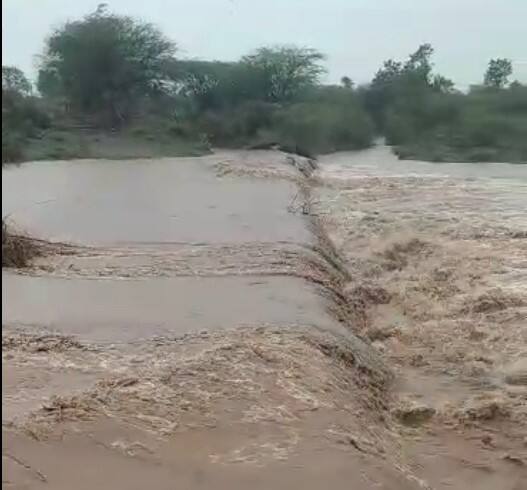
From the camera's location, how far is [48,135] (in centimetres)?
2517

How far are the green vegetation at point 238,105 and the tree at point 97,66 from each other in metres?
0.04

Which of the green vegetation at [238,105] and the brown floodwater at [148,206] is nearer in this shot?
the brown floodwater at [148,206]

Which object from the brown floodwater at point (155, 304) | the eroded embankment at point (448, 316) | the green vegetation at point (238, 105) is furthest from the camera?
the green vegetation at point (238, 105)

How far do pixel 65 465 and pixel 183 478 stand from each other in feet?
1.91

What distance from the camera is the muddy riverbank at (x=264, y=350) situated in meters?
4.61

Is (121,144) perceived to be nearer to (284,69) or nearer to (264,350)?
(284,69)

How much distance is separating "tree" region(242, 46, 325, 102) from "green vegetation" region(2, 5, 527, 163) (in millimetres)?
55

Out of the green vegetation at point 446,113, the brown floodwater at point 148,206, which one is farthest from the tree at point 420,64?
the brown floodwater at point 148,206

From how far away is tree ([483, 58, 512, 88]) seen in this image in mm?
33594

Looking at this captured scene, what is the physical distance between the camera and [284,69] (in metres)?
35.2

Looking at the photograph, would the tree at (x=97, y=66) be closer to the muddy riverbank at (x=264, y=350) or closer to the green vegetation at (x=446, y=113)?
the green vegetation at (x=446, y=113)

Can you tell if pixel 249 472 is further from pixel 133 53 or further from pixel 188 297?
pixel 133 53

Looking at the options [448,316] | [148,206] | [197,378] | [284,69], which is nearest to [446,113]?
[284,69]

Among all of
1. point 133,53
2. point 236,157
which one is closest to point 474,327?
point 236,157
